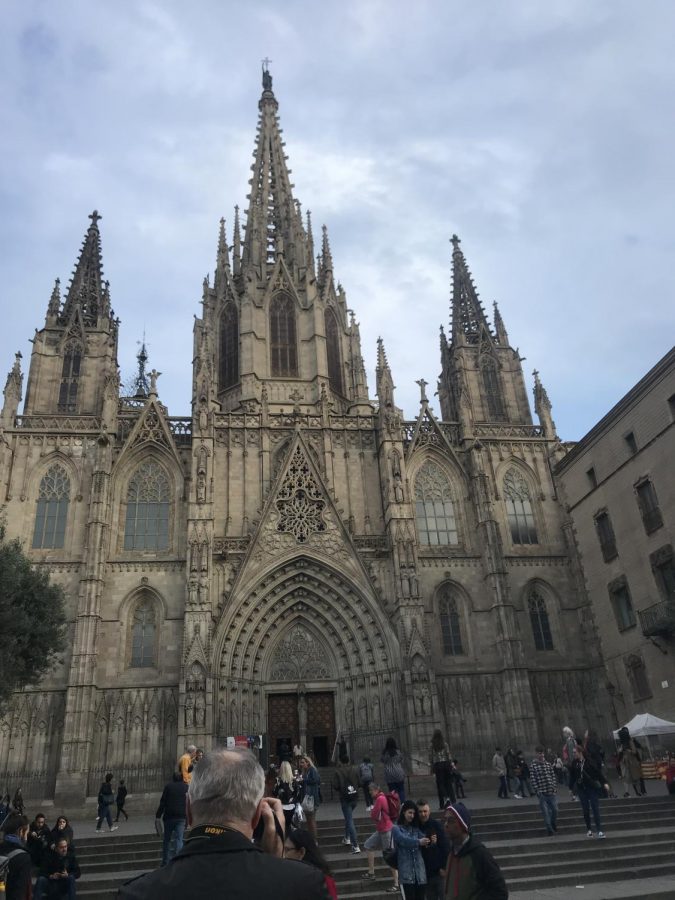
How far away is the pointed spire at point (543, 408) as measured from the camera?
36562 mm

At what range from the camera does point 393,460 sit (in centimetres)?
3228

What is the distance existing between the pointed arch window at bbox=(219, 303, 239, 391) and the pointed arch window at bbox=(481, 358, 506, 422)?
13578 millimetres

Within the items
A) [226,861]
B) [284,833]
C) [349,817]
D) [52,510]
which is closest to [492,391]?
[52,510]

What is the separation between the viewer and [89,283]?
1576 inches

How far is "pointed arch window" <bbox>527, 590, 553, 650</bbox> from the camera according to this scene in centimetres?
3147

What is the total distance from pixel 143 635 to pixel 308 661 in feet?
22.6

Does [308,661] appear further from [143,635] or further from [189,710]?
[143,635]

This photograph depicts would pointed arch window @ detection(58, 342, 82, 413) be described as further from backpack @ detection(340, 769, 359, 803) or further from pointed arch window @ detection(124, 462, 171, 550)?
backpack @ detection(340, 769, 359, 803)

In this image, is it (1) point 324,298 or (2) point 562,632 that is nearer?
(2) point 562,632

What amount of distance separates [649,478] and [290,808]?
21.8 meters

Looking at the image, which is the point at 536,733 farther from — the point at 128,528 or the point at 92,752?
the point at 128,528

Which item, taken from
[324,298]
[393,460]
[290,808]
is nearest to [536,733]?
[393,460]

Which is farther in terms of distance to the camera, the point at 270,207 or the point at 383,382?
the point at 270,207

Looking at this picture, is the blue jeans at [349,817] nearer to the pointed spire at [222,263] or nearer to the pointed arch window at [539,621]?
the pointed arch window at [539,621]
